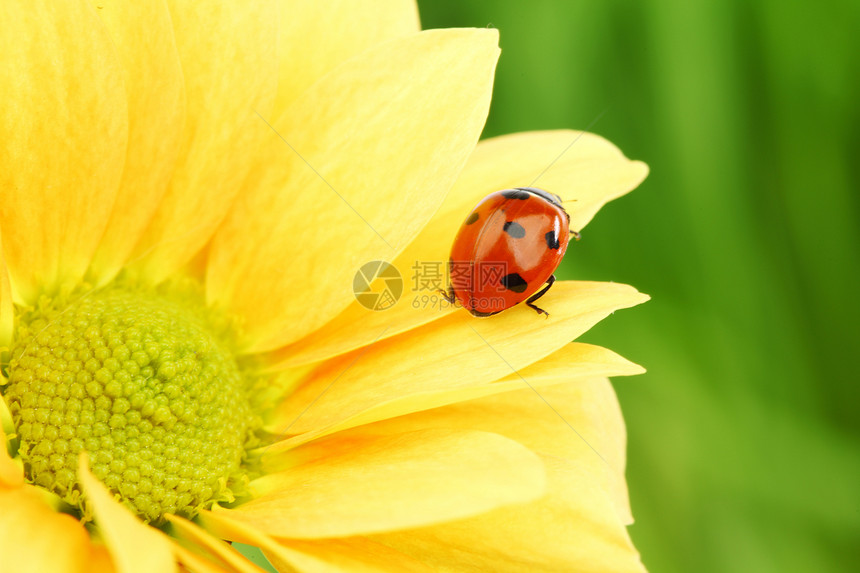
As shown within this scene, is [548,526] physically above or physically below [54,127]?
below

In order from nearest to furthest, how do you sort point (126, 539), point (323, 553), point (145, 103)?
point (126, 539), point (323, 553), point (145, 103)

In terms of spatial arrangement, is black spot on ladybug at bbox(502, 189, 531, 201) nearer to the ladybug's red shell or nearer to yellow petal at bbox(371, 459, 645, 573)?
the ladybug's red shell

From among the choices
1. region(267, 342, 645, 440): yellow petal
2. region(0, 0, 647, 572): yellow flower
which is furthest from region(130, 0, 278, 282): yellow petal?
region(267, 342, 645, 440): yellow petal

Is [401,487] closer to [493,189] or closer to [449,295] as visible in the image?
[449,295]

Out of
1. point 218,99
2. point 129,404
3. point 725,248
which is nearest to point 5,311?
point 129,404

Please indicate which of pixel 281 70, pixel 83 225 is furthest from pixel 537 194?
pixel 83 225

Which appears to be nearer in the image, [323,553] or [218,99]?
[323,553]

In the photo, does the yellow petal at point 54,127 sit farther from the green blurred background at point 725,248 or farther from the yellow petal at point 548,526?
the green blurred background at point 725,248
